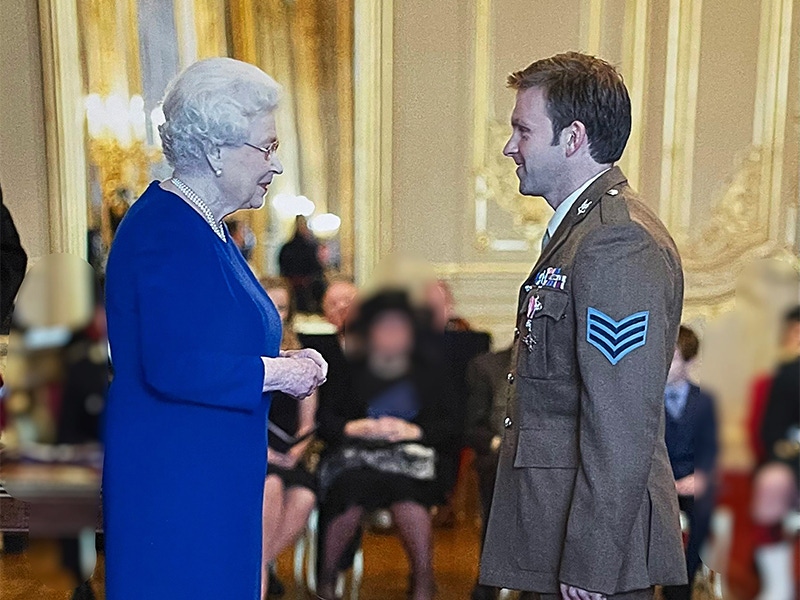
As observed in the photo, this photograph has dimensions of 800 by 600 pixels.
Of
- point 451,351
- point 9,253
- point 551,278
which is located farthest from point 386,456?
point 551,278

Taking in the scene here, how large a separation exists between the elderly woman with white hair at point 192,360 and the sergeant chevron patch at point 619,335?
0.54 metres

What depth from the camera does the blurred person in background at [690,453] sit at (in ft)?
11.4

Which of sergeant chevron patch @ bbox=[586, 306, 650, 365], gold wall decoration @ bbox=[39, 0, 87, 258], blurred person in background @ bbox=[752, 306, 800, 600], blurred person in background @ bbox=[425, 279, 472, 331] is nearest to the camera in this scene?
sergeant chevron patch @ bbox=[586, 306, 650, 365]

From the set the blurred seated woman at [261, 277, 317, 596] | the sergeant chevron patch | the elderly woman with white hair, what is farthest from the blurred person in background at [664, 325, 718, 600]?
the elderly woman with white hair

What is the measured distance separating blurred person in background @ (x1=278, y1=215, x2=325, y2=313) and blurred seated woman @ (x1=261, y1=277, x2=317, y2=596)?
3.72 ft

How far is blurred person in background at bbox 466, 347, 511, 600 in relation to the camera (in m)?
3.79

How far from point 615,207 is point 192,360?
0.77 metres

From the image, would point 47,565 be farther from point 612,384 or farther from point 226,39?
point 612,384

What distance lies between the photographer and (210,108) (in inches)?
64.6

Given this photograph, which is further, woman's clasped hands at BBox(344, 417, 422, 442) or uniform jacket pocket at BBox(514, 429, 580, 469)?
woman's clasped hands at BBox(344, 417, 422, 442)

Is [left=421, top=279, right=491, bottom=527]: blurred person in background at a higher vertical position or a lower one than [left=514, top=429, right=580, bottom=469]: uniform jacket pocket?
lower

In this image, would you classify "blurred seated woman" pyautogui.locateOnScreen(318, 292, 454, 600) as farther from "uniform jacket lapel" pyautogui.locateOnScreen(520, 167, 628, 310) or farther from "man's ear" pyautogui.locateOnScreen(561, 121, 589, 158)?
"man's ear" pyautogui.locateOnScreen(561, 121, 589, 158)

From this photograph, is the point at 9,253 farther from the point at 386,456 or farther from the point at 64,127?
the point at 64,127

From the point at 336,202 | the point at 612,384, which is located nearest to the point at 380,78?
the point at 336,202
